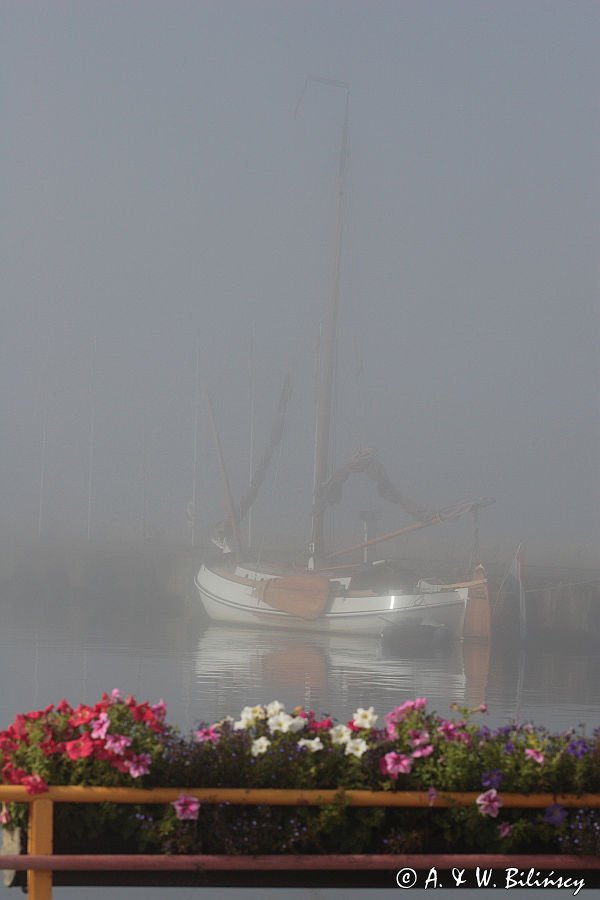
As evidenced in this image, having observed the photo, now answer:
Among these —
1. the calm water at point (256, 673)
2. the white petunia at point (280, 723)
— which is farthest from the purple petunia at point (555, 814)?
the calm water at point (256, 673)

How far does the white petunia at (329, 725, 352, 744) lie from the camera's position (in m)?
5.20

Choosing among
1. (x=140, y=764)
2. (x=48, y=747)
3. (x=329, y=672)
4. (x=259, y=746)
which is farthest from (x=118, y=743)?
(x=329, y=672)

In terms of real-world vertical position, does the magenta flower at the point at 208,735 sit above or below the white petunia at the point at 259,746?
above

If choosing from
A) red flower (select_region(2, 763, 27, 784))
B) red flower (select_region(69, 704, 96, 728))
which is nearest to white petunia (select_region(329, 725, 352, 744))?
red flower (select_region(69, 704, 96, 728))

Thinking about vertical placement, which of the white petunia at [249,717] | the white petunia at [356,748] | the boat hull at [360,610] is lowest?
the boat hull at [360,610]

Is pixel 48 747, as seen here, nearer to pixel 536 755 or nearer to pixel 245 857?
pixel 245 857

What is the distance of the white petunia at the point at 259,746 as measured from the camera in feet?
16.6

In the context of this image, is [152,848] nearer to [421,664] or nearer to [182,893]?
[182,893]

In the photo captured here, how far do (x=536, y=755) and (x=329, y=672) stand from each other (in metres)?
40.3

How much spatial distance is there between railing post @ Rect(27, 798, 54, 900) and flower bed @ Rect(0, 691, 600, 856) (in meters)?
0.08

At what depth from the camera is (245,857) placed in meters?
4.83

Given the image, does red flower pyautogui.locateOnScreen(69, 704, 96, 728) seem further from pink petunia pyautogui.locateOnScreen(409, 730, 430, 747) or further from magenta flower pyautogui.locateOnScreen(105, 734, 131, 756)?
pink petunia pyautogui.locateOnScreen(409, 730, 430, 747)

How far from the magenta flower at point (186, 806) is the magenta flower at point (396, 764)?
0.75 m

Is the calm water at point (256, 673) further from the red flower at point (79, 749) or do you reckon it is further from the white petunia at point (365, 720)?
the red flower at point (79, 749)
